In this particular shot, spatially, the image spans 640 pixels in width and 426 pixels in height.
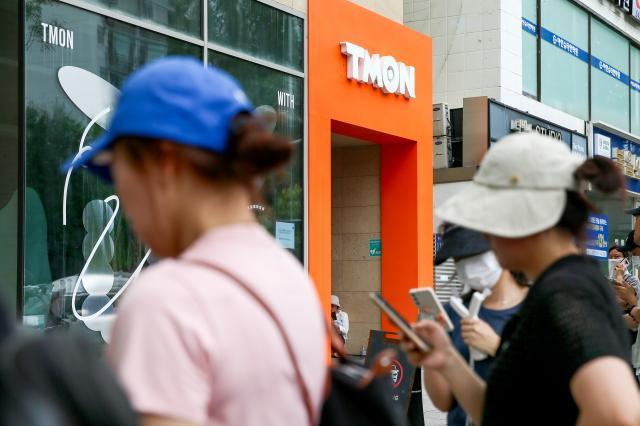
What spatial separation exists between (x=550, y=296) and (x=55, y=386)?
129 centimetres

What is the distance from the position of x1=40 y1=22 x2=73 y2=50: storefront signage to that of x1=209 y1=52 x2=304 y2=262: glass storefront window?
2402mm

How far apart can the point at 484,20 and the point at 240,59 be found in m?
7.72

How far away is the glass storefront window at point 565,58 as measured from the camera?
19.0 metres

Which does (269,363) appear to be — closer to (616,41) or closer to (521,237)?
(521,237)

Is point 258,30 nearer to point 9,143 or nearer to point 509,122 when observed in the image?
point 9,143

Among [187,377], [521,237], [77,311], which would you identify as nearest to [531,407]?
[521,237]

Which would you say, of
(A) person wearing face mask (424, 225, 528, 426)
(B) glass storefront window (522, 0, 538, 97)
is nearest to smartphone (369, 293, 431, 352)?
(A) person wearing face mask (424, 225, 528, 426)

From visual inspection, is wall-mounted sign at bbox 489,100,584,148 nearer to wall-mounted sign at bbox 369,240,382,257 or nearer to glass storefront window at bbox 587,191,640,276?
wall-mounted sign at bbox 369,240,382,257

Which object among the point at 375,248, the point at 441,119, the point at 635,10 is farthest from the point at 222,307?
the point at 635,10

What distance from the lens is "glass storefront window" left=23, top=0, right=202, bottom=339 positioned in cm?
787

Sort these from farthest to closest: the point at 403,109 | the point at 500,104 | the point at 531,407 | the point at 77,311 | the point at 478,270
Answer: the point at 500,104, the point at 403,109, the point at 77,311, the point at 478,270, the point at 531,407

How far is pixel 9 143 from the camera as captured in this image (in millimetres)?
7805

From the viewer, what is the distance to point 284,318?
5.10 ft

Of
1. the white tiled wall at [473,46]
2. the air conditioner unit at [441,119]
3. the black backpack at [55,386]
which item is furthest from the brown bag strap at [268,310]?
the white tiled wall at [473,46]
